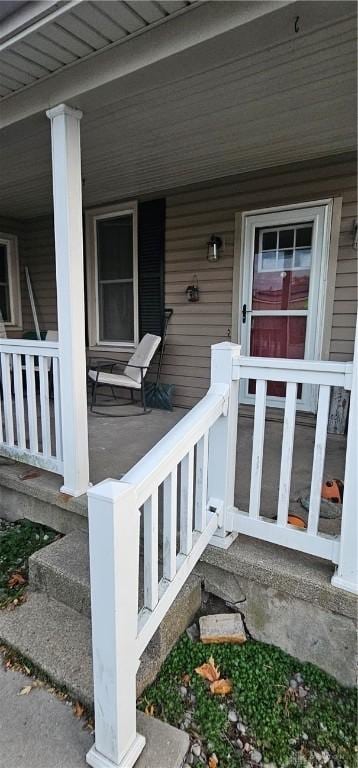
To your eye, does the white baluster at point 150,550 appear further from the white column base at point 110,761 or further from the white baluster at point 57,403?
the white baluster at point 57,403

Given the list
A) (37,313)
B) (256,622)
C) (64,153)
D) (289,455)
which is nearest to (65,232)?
(64,153)

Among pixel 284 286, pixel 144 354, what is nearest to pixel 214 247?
pixel 284 286

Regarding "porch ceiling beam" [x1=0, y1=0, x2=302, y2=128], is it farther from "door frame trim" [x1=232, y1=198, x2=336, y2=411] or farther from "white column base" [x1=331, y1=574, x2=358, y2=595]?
"white column base" [x1=331, y1=574, x2=358, y2=595]

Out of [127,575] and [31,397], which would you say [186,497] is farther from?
[31,397]

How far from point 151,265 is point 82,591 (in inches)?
132

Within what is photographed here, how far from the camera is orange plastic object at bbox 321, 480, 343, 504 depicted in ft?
7.01

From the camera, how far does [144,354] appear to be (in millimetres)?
3977

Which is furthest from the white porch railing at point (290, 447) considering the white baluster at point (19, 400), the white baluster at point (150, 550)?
the white baluster at point (19, 400)

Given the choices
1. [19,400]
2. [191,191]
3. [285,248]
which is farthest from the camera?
[191,191]

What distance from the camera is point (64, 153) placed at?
1.98 m

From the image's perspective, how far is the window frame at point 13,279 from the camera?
17.4ft

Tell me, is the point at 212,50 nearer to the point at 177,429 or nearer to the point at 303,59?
the point at 303,59

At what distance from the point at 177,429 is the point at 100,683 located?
2.54 ft

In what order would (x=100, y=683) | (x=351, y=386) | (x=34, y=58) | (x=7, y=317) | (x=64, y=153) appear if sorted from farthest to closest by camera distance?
(x=7, y=317), (x=64, y=153), (x=34, y=58), (x=351, y=386), (x=100, y=683)
